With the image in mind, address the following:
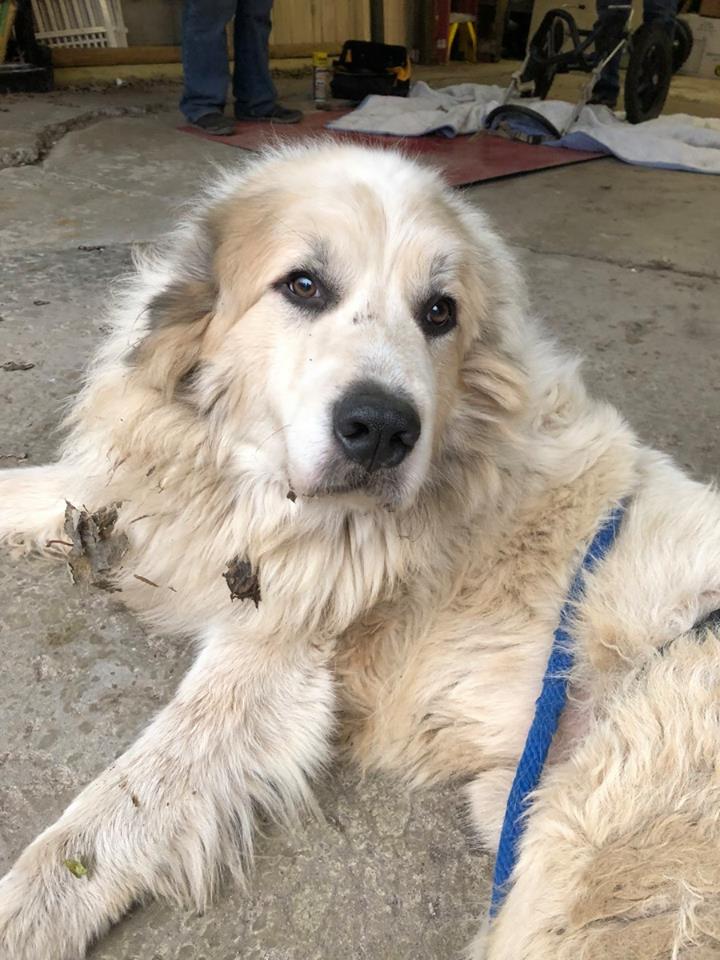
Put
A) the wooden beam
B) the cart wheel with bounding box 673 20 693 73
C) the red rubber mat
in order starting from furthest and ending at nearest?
the wooden beam → the cart wheel with bounding box 673 20 693 73 → the red rubber mat

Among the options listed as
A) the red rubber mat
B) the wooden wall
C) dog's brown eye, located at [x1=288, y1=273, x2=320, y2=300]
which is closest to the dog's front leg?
dog's brown eye, located at [x1=288, y1=273, x2=320, y2=300]

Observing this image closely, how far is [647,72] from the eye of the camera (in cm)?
760

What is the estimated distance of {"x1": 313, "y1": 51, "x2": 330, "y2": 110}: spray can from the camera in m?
8.16

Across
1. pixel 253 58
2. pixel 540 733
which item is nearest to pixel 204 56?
pixel 253 58

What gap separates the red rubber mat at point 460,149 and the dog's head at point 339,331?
4072 millimetres

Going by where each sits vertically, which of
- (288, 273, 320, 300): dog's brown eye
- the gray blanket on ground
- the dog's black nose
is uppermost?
(288, 273, 320, 300): dog's brown eye

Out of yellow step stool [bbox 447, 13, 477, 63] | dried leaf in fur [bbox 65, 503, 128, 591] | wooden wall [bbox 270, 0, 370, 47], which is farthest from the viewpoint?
yellow step stool [bbox 447, 13, 477, 63]

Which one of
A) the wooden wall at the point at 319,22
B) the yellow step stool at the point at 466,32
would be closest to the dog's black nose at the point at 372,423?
the wooden wall at the point at 319,22

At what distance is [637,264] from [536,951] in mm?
4319

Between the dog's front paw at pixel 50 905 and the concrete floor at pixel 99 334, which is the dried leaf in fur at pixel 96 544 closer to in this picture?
the concrete floor at pixel 99 334

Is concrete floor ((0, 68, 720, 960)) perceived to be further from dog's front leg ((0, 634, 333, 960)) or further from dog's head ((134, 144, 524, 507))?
dog's head ((134, 144, 524, 507))

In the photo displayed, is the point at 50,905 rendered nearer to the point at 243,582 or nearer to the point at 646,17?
the point at 243,582

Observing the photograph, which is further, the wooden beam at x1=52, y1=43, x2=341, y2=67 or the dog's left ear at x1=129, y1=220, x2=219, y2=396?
the wooden beam at x1=52, y1=43, x2=341, y2=67

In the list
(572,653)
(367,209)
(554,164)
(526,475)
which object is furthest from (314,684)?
(554,164)
